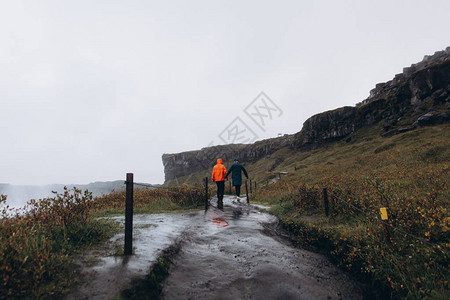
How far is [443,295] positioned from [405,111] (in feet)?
199

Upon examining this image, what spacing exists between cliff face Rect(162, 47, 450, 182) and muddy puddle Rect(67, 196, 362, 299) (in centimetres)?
4565

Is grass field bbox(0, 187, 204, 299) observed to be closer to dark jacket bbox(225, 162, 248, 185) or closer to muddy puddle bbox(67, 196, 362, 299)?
muddy puddle bbox(67, 196, 362, 299)

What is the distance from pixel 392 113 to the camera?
5391cm

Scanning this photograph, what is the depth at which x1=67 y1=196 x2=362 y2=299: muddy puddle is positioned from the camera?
367 cm

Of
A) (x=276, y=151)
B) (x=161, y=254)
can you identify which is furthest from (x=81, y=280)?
(x=276, y=151)

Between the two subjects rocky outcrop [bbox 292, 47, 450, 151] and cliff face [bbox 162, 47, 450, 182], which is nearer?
rocky outcrop [bbox 292, 47, 450, 151]

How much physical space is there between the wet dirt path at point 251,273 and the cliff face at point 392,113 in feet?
149

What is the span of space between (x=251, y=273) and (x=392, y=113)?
6446cm

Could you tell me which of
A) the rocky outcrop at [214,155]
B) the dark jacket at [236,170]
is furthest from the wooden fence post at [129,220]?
the rocky outcrop at [214,155]

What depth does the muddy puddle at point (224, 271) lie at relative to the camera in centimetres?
367

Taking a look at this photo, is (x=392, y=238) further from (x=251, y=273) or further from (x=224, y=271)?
(x=224, y=271)

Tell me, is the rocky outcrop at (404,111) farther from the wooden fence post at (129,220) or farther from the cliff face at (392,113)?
the wooden fence post at (129,220)

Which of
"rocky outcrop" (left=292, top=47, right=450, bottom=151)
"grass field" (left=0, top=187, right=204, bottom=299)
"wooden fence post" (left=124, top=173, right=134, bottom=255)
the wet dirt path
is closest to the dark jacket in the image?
the wet dirt path

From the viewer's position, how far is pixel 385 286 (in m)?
4.20
